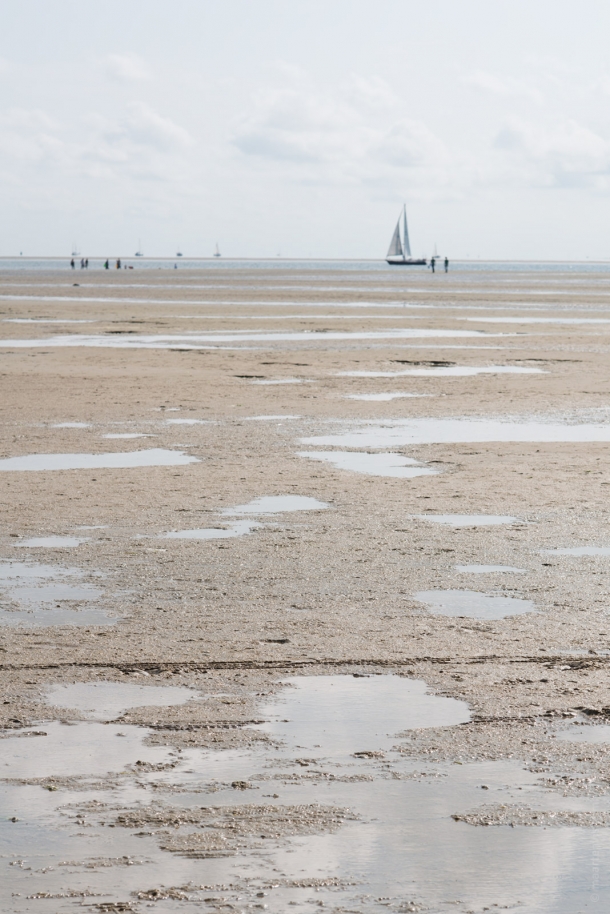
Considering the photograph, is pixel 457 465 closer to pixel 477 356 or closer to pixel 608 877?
pixel 608 877

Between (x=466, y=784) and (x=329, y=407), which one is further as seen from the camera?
(x=329, y=407)

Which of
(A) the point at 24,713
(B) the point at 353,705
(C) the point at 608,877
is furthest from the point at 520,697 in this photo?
(A) the point at 24,713

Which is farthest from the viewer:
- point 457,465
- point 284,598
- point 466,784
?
point 457,465

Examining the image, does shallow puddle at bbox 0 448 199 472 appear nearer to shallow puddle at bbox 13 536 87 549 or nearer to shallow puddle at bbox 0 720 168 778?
shallow puddle at bbox 13 536 87 549

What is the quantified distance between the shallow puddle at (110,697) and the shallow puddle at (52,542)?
3673 mm

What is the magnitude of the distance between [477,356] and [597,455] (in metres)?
15.5

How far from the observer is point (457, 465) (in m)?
14.9

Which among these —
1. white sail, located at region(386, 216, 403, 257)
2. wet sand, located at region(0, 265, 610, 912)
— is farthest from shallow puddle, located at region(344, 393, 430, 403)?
white sail, located at region(386, 216, 403, 257)

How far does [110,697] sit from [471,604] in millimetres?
2978

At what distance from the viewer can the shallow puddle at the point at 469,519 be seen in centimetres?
1153

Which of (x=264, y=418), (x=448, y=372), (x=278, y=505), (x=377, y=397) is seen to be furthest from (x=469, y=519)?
(x=448, y=372)

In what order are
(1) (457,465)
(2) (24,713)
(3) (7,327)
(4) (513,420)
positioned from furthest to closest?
1. (3) (7,327)
2. (4) (513,420)
3. (1) (457,465)
4. (2) (24,713)

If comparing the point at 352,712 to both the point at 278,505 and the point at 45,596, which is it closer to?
the point at 45,596

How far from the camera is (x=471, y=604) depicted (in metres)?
8.75
